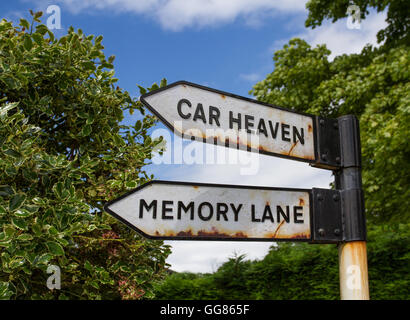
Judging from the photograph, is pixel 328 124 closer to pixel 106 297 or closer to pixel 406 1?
pixel 106 297

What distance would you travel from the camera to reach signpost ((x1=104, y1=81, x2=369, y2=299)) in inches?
83.3

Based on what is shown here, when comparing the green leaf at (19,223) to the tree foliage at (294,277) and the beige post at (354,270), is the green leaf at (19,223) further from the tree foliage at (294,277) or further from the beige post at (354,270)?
the tree foliage at (294,277)

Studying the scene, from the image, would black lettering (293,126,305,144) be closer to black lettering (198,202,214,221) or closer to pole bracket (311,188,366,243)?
pole bracket (311,188,366,243)

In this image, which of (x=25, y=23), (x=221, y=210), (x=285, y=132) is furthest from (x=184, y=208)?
(x=25, y=23)

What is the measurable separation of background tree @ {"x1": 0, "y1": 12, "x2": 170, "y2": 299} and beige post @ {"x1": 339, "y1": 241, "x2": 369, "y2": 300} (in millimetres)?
2016

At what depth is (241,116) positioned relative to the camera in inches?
94.1

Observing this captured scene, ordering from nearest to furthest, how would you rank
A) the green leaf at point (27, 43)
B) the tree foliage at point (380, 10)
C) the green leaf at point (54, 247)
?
the green leaf at point (54, 247) < the green leaf at point (27, 43) < the tree foliage at point (380, 10)

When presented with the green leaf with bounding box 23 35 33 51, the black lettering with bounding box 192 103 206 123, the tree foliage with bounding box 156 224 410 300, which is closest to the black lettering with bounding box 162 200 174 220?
the black lettering with bounding box 192 103 206 123

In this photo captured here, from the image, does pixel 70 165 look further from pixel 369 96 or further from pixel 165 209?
pixel 369 96

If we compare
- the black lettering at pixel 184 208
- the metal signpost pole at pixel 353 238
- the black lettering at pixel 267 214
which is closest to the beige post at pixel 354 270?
the metal signpost pole at pixel 353 238

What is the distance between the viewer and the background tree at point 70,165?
3289mm

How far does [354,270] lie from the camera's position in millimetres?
2328

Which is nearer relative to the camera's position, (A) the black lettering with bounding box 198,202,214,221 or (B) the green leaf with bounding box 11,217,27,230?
(A) the black lettering with bounding box 198,202,214,221

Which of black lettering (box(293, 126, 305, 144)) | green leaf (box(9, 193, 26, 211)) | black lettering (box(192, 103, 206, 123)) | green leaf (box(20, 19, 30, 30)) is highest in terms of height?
green leaf (box(20, 19, 30, 30))
